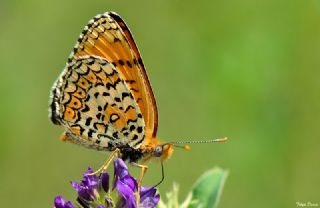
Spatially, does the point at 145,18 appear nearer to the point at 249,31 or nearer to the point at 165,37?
the point at 165,37

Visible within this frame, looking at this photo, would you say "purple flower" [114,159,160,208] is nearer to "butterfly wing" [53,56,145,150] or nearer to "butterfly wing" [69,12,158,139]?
"butterfly wing" [53,56,145,150]

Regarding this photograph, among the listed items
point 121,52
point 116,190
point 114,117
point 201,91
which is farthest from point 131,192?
point 201,91

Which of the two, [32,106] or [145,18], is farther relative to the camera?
[145,18]

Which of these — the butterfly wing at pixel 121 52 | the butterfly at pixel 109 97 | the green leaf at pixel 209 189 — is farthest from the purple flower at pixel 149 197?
the butterfly wing at pixel 121 52

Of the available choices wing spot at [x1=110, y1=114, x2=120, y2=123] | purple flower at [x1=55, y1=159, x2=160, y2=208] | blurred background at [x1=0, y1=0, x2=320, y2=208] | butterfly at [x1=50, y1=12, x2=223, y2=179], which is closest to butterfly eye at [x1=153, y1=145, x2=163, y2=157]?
butterfly at [x1=50, y1=12, x2=223, y2=179]

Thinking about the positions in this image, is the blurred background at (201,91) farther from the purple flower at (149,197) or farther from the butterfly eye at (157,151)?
the purple flower at (149,197)

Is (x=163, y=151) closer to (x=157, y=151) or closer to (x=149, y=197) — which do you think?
(x=157, y=151)

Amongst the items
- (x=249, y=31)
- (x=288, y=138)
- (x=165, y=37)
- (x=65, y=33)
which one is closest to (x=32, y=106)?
(x=65, y=33)
